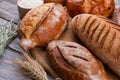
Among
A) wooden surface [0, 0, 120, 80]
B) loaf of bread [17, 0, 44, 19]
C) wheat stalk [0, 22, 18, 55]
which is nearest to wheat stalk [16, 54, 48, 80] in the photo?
Result: wooden surface [0, 0, 120, 80]

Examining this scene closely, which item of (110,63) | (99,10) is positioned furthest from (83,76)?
(99,10)

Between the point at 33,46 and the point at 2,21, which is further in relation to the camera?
the point at 2,21

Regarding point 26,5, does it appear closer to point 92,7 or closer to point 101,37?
point 92,7

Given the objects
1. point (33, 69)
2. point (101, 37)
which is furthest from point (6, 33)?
point (101, 37)

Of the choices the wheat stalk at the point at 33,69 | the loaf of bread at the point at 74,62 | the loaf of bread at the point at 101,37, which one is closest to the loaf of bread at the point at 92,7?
the loaf of bread at the point at 101,37

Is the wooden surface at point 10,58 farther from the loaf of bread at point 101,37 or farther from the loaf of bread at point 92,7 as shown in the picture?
the loaf of bread at point 92,7

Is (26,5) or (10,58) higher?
(26,5)

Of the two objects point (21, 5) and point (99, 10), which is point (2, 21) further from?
point (99, 10)
